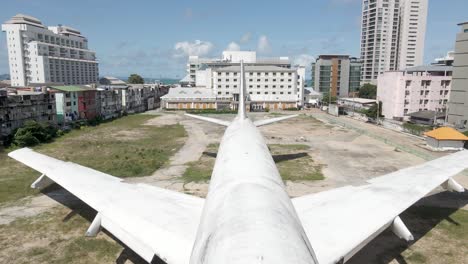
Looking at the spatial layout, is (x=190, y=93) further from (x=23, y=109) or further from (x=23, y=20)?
(x=23, y=20)

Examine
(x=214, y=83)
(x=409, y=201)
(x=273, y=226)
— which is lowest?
(x=409, y=201)

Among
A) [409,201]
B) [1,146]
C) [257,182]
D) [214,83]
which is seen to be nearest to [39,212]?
[257,182]

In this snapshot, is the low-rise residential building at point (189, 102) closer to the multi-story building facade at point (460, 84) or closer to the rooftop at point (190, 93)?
the rooftop at point (190, 93)

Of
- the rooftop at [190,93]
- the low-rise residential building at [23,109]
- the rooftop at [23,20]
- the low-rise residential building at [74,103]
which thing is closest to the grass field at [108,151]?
the low-rise residential building at [74,103]

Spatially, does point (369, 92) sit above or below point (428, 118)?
above

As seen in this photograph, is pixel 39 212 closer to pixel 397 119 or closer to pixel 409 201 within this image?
pixel 409 201

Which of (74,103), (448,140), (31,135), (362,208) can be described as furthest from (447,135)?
(74,103)
